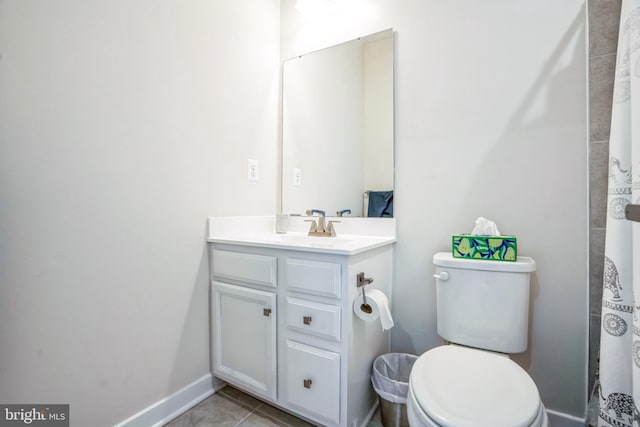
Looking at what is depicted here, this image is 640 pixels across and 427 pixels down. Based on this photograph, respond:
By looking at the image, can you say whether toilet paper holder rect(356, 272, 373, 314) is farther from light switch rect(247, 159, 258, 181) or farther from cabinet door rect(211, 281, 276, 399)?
light switch rect(247, 159, 258, 181)

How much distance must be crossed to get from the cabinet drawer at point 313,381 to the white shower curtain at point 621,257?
2.81 ft

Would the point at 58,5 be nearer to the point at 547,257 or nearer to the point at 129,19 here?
the point at 129,19

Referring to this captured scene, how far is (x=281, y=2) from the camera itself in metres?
2.04

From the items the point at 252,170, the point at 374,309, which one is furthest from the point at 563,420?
the point at 252,170

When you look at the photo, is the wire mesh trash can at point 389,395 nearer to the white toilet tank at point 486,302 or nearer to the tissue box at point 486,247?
the white toilet tank at point 486,302

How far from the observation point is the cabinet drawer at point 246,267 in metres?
1.35

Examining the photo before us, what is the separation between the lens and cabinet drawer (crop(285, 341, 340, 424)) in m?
1.17

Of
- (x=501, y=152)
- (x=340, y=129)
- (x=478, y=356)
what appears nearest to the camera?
(x=478, y=356)

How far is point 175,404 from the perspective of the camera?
1.41 meters

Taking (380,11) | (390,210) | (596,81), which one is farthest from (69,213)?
(596,81)

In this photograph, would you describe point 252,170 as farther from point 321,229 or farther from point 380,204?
point 380,204

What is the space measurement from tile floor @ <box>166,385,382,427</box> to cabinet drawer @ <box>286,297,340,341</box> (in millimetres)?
483

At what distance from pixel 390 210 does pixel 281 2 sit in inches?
64.3

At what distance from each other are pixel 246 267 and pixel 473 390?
1016 millimetres
